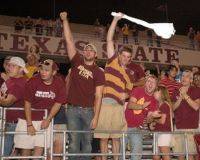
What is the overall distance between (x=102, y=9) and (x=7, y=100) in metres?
14.1

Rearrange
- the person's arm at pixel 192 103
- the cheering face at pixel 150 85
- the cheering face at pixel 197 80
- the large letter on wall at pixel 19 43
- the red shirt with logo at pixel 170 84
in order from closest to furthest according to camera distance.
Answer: the cheering face at pixel 150 85, the person's arm at pixel 192 103, the cheering face at pixel 197 80, the red shirt with logo at pixel 170 84, the large letter on wall at pixel 19 43

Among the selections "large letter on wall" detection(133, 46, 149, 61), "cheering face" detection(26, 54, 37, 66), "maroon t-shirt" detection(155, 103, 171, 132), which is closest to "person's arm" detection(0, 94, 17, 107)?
"cheering face" detection(26, 54, 37, 66)

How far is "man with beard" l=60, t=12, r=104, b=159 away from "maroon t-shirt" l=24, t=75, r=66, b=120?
117mm

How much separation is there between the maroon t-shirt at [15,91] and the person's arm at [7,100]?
0.05 meters

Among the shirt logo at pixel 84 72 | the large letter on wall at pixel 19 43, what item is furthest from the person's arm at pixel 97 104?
the large letter on wall at pixel 19 43

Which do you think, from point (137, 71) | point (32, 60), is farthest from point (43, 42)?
point (137, 71)

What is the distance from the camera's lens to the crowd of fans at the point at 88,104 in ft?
15.8

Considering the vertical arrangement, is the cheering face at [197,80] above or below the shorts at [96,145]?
above

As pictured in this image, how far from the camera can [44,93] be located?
489 centimetres

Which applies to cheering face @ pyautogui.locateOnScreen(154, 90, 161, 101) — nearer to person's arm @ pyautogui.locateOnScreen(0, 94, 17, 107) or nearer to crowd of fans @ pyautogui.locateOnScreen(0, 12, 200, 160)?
crowd of fans @ pyautogui.locateOnScreen(0, 12, 200, 160)

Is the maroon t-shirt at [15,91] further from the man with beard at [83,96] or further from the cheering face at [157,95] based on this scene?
Answer: the cheering face at [157,95]

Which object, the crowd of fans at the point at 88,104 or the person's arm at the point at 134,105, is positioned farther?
the person's arm at the point at 134,105

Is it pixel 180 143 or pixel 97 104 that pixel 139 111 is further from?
pixel 180 143

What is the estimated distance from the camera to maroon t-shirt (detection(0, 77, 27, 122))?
499 cm
